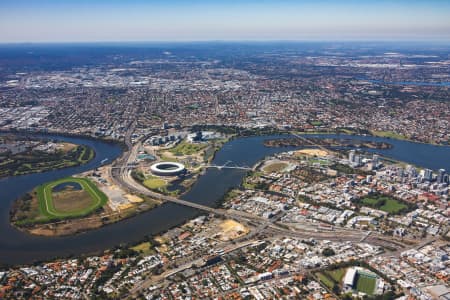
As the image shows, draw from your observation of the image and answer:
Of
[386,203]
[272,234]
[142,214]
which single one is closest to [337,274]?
[272,234]

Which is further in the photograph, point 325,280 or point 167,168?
point 167,168

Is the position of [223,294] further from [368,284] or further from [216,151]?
[216,151]

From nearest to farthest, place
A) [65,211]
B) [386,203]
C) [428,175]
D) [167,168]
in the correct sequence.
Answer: [65,211] < [386,203] < [428,175] < [167,168]

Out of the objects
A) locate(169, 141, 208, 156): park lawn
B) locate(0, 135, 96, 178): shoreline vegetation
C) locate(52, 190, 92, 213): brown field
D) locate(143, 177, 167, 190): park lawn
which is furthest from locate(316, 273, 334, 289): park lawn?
locate(0, 135, 96, 178): shoreline vegetation

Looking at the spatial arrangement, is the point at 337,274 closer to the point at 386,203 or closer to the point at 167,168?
the point at 386,203

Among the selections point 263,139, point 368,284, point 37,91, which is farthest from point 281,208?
point 37,91

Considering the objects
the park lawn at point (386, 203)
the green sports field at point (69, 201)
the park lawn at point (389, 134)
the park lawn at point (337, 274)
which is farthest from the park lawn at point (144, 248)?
the park lawn at point (389, 134)

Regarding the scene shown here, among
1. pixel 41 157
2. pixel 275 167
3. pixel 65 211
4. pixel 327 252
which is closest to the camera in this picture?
pixel 327 252

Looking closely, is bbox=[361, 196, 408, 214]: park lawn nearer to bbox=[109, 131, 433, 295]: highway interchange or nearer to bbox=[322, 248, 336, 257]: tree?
bbox=[109, 131, 433, 295]: highway interchange
